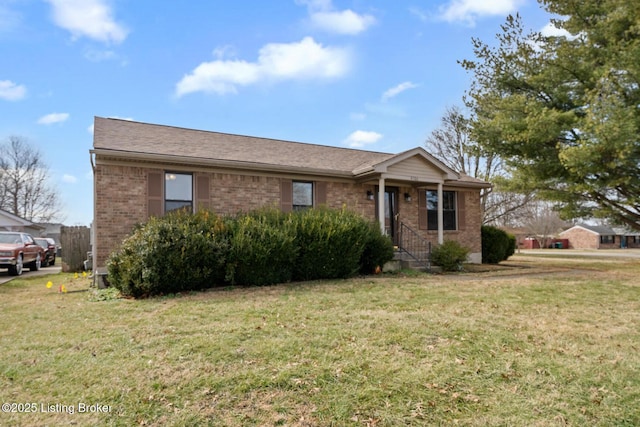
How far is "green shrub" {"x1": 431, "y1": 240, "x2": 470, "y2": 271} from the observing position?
11231 millimetres

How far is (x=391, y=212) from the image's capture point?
13086 millimetres

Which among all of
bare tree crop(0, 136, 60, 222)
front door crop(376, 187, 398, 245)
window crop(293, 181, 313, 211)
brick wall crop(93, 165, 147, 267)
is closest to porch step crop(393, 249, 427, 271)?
front door crop(376, 187, 398, 245)

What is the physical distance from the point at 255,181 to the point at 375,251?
13.2ft

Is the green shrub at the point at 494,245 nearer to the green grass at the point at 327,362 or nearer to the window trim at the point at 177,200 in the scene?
the green grass at the point at 327,362

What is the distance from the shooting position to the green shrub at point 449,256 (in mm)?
11231

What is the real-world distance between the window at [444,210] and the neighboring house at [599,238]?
148ft

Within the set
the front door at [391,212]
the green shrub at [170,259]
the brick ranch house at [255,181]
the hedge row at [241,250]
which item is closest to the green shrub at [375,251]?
the hedge row at [241,250]

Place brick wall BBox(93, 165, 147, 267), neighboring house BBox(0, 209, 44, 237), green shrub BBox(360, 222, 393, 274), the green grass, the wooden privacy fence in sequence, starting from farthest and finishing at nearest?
neighboring house BBox(0, 209, 44, 237) → the wooden privacy fence → green shrub BBox(360, 222, 393, 274) → brick wall BBox(93, 165, 147, 267) → the green grass

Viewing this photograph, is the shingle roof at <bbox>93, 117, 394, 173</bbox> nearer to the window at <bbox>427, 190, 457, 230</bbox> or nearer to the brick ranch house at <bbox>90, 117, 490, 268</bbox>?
the brick ranch house at <bbox>90, 117, 490, 268</bbox>

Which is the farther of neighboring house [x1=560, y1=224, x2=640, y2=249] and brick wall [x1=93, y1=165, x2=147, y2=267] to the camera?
neighboring house [x1=560, y1=224, x2=640, y2=249]

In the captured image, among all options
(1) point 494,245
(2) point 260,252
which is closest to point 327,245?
(2) point 260,252

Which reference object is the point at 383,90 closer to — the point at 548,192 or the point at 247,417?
the point at 548,192

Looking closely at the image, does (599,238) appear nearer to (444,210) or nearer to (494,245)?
(494,245)

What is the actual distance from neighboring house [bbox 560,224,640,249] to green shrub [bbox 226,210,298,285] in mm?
53151
